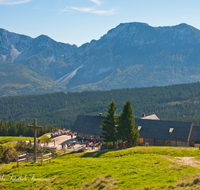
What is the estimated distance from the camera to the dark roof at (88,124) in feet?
243

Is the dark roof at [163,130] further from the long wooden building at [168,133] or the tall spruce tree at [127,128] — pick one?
the tall spruce tree at [127,128]

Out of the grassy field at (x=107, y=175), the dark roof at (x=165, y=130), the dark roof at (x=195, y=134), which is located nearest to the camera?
the grassy field at (x=107, y=175)

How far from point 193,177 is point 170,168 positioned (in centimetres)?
387

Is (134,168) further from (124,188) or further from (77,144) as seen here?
(77,144)

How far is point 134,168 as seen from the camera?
1141 inches

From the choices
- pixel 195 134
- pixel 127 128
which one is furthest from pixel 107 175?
pixel 195 134

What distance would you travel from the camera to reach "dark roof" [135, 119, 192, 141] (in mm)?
62322

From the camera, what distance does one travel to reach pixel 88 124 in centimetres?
7656

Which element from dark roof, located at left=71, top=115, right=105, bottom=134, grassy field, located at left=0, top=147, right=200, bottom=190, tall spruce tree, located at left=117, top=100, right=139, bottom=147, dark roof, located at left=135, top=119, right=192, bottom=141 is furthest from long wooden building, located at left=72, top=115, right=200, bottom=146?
grassy field, located at left=0, top=147, right=200, bottom=190

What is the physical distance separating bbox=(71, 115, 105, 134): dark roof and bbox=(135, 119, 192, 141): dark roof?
12.8m

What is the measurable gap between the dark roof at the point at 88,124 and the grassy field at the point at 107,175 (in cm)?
4033

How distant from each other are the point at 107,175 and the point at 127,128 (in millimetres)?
25611

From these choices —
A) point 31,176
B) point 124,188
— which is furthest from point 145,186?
point 31,176

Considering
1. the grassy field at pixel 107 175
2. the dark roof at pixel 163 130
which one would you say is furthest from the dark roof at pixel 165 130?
the grassy field at pixel 107 175
